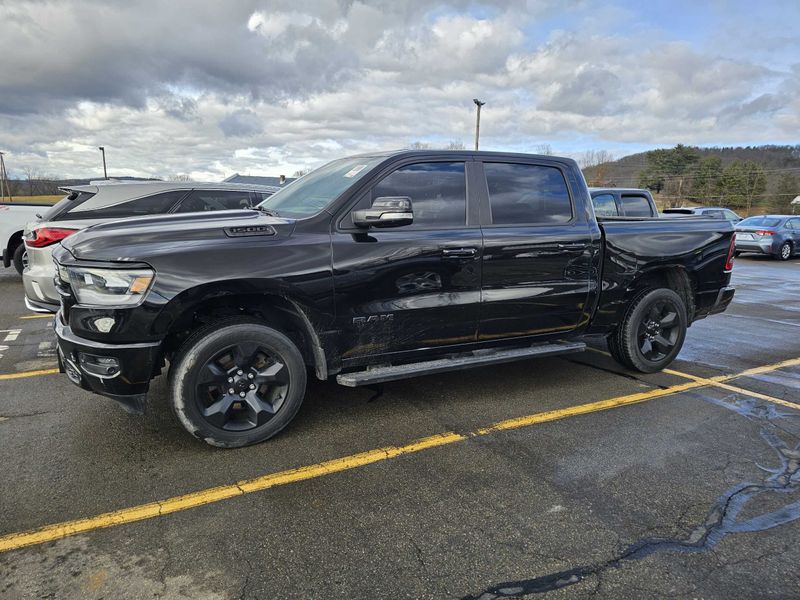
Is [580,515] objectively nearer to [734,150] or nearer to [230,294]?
[230,294]

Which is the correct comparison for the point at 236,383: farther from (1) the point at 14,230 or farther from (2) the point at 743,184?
(2) the point at 743,184

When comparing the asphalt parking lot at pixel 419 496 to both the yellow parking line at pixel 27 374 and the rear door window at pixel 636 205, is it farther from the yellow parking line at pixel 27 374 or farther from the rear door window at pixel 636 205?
the rear door window at pixel 636 205

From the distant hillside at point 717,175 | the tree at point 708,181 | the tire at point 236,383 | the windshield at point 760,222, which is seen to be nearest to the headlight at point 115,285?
the tire at point 236,383

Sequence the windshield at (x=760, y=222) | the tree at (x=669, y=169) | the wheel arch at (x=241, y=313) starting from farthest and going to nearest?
the tree at (x=669, y=169) < the windshield at (x=760, y=222) < the wheel arch at (x=241, y=313)

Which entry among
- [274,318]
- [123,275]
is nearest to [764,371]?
[274,318]

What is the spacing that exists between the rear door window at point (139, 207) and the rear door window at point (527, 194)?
467cm

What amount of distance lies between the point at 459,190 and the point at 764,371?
3746mm

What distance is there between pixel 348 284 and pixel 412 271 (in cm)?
48

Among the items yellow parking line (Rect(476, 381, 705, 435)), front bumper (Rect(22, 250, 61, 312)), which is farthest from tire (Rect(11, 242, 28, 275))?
yellow parking line (Rect(476, 381, 705, 435))

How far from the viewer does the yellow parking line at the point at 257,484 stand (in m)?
2.56

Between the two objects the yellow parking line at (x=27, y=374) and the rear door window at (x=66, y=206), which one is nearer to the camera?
the yellow parking line at (x=27, y=374)

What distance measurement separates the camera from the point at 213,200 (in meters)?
7.46

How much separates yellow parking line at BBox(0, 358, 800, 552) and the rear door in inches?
27.9

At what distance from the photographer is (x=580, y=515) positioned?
2.80m
